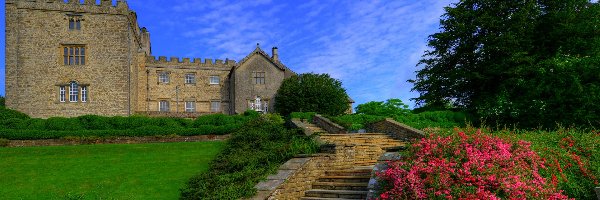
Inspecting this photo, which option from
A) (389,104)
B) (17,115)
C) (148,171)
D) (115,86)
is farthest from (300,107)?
(148,171)

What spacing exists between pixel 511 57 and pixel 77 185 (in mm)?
25185

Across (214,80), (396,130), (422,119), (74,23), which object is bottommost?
(396,130)

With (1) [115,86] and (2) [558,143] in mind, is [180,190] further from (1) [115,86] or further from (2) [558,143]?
(1) [115,86]

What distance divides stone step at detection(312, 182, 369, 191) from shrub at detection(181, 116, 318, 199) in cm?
127

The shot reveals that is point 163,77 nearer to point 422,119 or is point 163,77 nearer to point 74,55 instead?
point 74,55

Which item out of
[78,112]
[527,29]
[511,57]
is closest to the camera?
[511,57]

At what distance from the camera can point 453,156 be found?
931cm

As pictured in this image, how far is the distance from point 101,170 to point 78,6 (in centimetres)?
2535

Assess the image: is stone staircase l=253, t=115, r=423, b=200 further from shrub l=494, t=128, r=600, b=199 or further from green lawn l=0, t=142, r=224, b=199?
shrub l=494, t=128, r=600, b=199

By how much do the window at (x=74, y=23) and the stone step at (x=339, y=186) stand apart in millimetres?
30883

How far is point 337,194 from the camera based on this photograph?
11180 mm

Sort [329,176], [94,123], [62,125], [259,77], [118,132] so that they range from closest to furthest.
Answer: [329,176], [118,132], [62,125], [94,123], [259,77]

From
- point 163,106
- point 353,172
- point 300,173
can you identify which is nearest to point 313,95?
point 163,106

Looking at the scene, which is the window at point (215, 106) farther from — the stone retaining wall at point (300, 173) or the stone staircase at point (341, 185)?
the stone staircase at point (341, 185)
